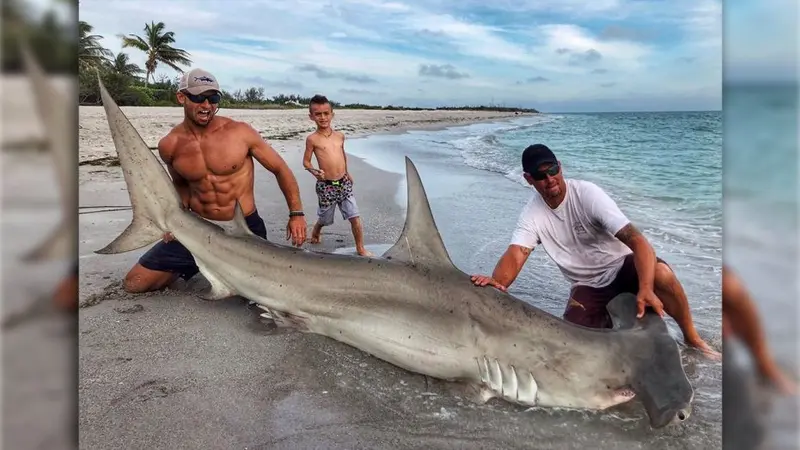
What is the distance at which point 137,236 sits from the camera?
2.71m

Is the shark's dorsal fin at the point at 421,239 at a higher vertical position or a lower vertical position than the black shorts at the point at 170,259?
higher

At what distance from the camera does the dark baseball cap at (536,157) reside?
2291 mm

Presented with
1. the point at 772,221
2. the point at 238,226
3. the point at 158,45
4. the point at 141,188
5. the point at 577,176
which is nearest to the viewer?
the point at 772,221

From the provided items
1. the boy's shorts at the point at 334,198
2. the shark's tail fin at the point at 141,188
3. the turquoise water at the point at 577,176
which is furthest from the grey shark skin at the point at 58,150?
the boy's shorts at the point at 334,198

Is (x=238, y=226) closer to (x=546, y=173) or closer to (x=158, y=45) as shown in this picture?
(x=546, y=173)

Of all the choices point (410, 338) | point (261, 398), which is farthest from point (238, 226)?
point (410, 338)

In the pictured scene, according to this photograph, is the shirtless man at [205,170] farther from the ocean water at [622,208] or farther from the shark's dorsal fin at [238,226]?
the ocean water at [622,208]

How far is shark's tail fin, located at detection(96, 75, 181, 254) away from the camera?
2605 millimetres

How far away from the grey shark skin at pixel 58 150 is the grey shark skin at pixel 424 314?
1233mm

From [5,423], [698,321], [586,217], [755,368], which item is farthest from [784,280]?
[698,321]

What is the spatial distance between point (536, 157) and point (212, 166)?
6.12ft

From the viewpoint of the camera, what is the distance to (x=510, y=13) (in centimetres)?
245

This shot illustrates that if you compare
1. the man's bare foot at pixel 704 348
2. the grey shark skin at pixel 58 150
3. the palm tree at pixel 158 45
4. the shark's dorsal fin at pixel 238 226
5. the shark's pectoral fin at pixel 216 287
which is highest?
the palm tree at pixel 158 45

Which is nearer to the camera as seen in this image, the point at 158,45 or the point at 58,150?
the point at 58,150
